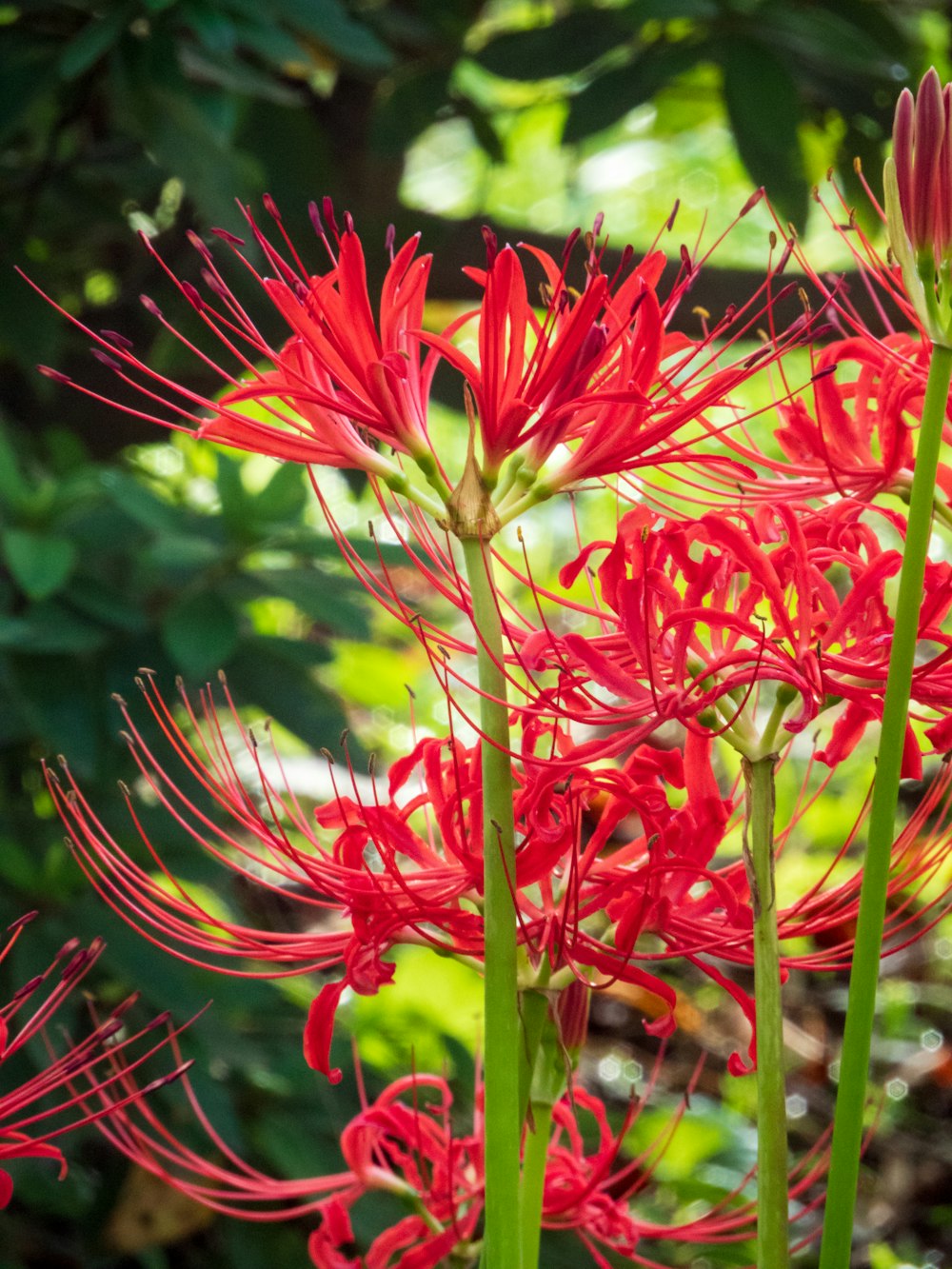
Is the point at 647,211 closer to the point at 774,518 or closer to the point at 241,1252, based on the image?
the point at 241,1252

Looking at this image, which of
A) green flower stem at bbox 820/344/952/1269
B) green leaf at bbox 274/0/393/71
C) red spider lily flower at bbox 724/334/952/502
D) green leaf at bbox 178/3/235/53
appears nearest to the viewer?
green flower stem at bbox 820/344/952/1269

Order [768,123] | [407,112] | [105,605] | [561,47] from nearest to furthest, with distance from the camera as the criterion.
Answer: [105,605] → [768,123] → [561,47] → [407,112]

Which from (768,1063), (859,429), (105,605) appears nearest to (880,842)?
(768,1063)

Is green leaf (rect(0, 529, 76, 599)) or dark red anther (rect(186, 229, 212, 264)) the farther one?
green leaf (rect(0, 529, 76, 599))

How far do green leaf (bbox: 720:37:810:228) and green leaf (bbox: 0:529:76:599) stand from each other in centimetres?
63

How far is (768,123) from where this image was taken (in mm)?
1208

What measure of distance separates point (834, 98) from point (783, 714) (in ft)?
3.84

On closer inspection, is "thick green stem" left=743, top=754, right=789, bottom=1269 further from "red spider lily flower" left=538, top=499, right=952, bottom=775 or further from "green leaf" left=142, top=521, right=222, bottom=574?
"green leaf" left=142, top=521, right=222, bottom=574

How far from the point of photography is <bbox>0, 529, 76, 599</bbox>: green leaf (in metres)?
1.01

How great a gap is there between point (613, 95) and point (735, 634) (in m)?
0.99

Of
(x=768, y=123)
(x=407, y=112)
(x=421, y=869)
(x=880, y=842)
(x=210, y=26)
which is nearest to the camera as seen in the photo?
(x=880, y=842)

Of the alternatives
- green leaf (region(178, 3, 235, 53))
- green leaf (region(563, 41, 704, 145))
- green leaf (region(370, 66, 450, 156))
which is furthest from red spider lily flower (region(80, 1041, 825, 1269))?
green leaf (region(370, 66, 450, 156))

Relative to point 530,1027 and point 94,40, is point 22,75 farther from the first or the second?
point 530,1027

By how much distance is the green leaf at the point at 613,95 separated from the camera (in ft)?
4.26
